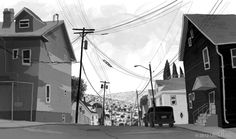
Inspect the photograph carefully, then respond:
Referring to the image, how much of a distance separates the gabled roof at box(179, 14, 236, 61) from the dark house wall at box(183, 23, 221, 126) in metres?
0.75

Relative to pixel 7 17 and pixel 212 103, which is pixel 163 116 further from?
pixel 7 17

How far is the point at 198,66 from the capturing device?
3447cm

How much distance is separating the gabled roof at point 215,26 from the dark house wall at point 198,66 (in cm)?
75

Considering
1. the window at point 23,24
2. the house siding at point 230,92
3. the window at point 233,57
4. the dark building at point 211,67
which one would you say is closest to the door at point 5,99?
the window at point 23,24

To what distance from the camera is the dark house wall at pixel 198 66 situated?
29969mm

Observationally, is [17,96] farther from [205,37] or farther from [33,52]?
[205,37]

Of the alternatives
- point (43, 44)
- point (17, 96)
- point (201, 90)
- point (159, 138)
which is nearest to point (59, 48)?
point (43, 44)

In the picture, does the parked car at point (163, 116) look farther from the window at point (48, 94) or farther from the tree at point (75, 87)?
the tree at point (75, 87)

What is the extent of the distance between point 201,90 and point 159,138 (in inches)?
634

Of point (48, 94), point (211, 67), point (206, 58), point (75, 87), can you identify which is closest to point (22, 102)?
point (48, 94)

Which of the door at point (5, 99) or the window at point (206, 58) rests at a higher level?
the window at point (206, 58)

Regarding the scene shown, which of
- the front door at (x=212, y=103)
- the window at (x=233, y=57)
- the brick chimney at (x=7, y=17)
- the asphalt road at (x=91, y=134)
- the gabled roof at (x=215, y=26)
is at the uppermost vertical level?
the brick chimney at (x=7, y=17)

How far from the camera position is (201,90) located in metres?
33.4

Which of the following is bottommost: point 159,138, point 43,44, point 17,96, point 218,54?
point 159,138
